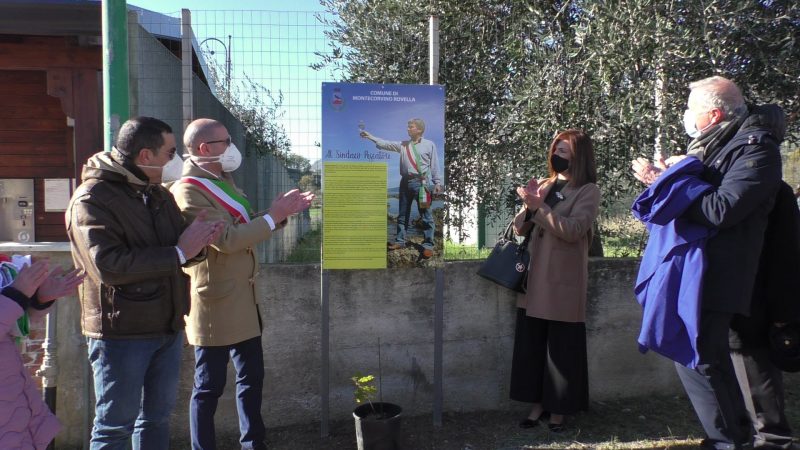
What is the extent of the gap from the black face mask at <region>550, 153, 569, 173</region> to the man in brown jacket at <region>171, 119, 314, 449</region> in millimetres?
1677

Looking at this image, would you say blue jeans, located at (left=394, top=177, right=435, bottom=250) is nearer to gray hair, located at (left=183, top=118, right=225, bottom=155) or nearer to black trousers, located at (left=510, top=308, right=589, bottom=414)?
black trousers, located at (left=510, top=308, right=589, bottom=414)

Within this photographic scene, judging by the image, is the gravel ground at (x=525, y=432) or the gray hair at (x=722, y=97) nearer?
the gray hair at (x=722, y=97)

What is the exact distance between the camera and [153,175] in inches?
107

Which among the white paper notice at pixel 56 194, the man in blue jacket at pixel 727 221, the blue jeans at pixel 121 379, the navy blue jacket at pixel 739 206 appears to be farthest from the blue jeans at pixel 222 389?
the white paper notice at pixel 56 194

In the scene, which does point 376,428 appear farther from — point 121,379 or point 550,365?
point 121,379

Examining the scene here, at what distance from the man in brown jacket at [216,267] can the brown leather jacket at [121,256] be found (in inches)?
12.7

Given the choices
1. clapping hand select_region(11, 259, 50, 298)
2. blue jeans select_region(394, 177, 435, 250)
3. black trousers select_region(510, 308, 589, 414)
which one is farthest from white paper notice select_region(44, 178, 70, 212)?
black trousers select_region(510, 308, 589, 414)

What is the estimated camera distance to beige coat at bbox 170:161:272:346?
9.76 ft

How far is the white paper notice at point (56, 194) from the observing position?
23.6 ft

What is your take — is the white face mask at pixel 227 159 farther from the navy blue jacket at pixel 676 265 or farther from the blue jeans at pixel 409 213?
the navy blue jacket at pixel 676 265

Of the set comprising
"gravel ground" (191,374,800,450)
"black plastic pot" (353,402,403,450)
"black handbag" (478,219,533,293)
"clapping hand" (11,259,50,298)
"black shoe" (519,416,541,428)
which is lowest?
"gravel ground" (191,374,800,450)

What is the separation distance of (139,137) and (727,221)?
9.22ft

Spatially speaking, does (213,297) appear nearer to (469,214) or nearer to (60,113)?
(469,214)

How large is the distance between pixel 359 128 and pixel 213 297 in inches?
55.9
